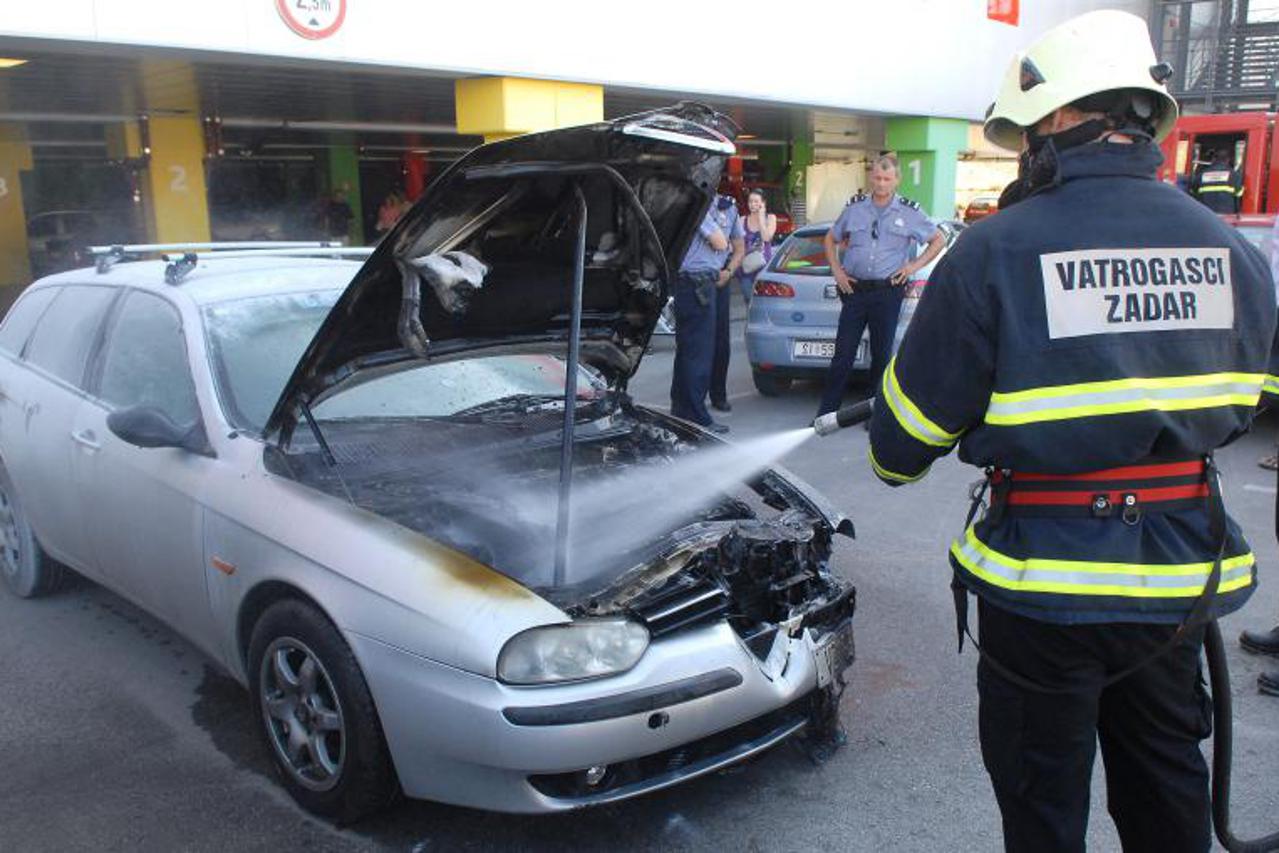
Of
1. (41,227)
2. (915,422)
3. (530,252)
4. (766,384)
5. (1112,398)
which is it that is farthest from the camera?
(41,227)

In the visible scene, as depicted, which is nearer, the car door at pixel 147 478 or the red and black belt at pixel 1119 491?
the red and black belt at pixel 1119 491

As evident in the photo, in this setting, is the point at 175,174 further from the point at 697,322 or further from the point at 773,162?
the point at 773,162

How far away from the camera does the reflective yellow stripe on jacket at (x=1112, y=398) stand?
6.03 feet

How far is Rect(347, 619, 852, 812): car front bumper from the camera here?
8.07 ft

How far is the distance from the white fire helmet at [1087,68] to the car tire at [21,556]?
13.7 feet

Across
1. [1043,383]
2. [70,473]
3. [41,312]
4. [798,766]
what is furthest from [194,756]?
[1043,383]

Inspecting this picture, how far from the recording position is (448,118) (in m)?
15.8

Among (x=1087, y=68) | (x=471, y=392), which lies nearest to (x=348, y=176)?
(x=471, y=392)

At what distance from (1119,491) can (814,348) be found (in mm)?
6492

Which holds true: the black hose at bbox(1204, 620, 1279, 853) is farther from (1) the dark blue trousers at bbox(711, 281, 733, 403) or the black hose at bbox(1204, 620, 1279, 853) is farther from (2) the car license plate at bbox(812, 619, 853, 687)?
(1) the dark blue trousers at bbox(711, 281, 733, 403)

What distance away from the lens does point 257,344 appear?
11.9 feet

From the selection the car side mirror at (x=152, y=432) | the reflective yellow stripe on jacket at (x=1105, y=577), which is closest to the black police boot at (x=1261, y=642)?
the reflective yellow stripe on jacket at (x=1105, y=577)

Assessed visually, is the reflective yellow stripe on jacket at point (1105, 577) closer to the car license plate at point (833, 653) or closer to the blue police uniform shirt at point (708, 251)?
the car license plate at point (833, 653)

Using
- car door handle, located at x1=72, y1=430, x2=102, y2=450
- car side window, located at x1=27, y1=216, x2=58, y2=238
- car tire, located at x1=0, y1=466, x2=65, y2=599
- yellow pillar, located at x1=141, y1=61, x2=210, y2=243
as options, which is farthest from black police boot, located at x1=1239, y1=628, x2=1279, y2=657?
car side window, located at x1=27, y1=216, x2=58, y2=238
